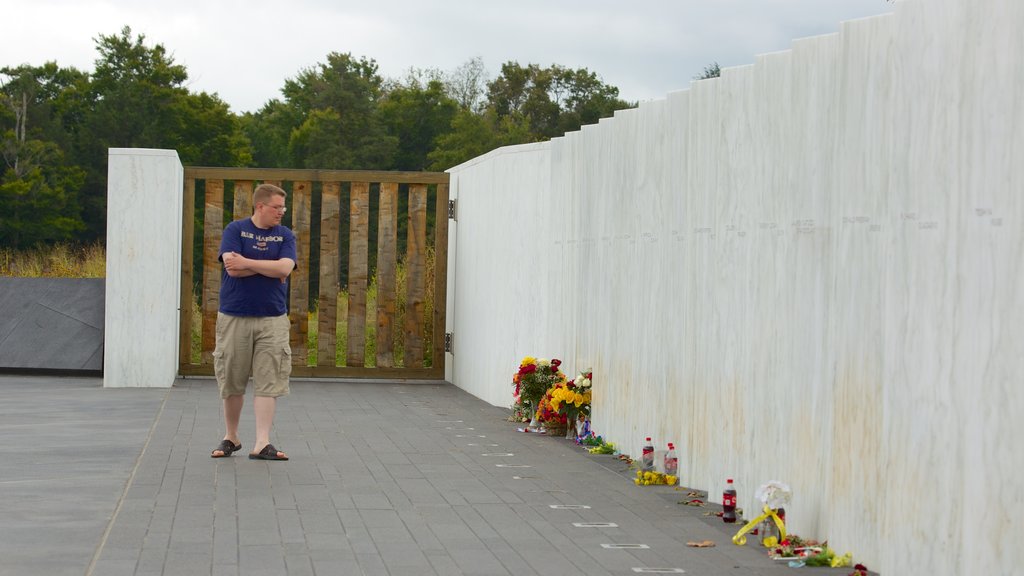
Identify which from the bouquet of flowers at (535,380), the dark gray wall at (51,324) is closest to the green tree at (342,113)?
the dark gray wall at (51,324)

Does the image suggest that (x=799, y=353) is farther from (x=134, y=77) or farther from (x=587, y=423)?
(x=134, y=77)

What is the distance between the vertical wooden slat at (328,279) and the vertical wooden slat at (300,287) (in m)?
0.18

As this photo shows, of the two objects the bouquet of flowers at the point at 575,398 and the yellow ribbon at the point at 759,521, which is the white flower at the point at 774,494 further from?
the bouquet of flowers at the point at 575,398

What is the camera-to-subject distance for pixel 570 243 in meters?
11.2

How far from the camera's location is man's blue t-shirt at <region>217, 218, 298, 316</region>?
9.04m

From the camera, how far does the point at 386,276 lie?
53.4 feet

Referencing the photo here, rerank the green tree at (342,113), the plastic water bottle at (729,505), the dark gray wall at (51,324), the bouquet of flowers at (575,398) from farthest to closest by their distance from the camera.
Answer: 1. the green tree at (342,113)
2. the dark gray wall at (51,324)
3. the bouquet of flowers at (575,398)
4. the plastic water bottle at (729,505)

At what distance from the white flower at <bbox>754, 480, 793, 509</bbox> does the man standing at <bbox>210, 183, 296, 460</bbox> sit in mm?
3743

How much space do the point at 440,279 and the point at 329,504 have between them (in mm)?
9190

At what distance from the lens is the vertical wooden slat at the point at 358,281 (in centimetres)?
1616

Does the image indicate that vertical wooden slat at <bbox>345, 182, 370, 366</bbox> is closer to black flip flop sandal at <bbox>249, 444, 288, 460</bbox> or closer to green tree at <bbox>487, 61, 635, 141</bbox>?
black flip flop sandal at <bbox>249, 444, 288, 460</bbox>

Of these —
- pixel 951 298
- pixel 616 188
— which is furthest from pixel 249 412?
pixel 951 298

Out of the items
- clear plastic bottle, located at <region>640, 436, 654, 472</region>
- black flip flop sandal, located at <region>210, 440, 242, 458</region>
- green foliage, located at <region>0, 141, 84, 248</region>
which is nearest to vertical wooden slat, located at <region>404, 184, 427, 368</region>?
black flip flop sandal, located at <region>210, 440, 242, 458</region>

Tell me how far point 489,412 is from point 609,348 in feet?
9.57
